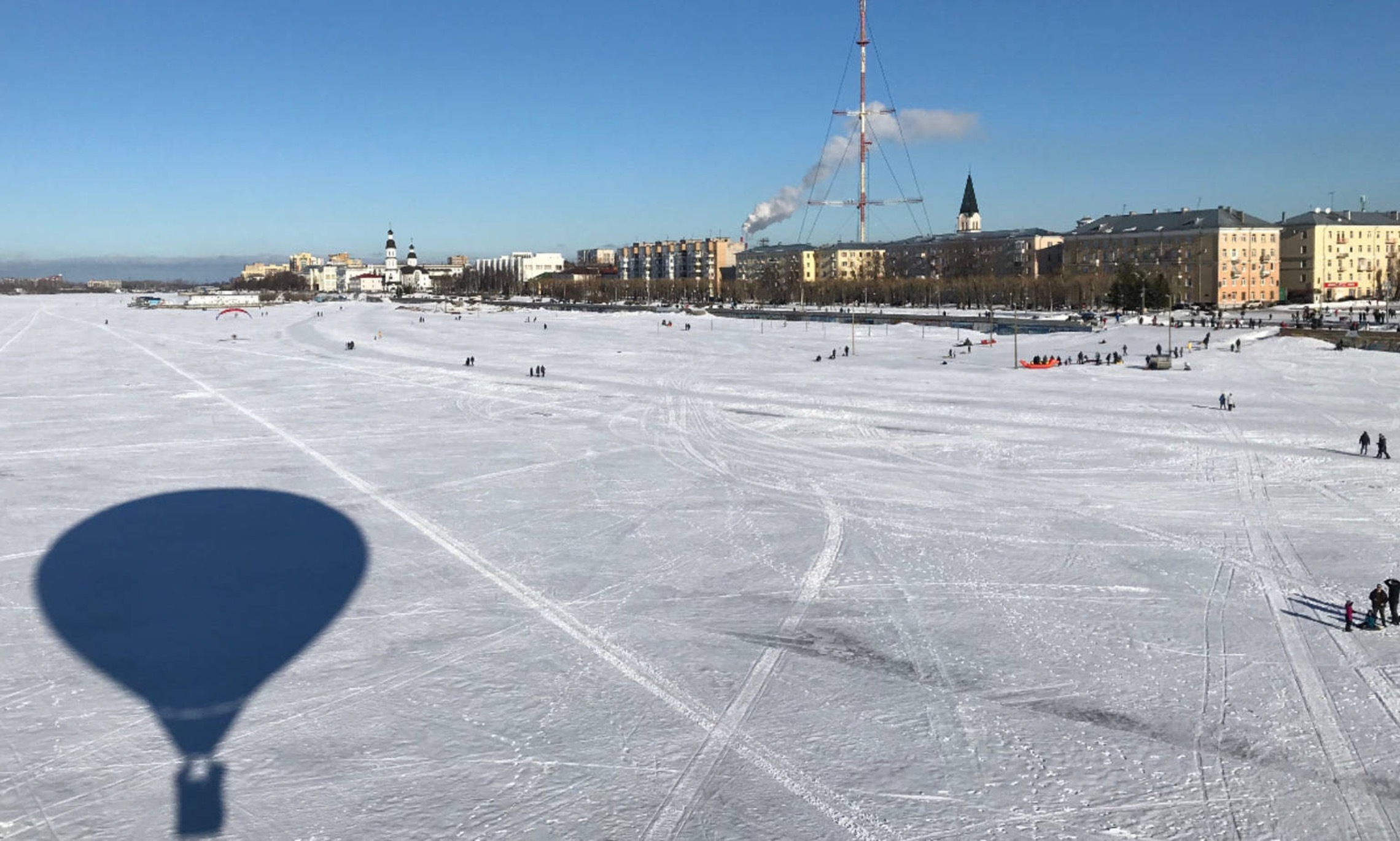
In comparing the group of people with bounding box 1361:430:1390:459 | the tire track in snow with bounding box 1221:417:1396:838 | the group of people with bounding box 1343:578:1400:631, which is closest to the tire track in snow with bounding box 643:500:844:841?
the tire track in snow with bounding box 1221:417:1396:838

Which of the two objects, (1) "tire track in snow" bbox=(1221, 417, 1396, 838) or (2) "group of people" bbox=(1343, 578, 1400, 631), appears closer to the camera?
(1) "tire track in snow" bbox=(1221, 417, 1396, 838)

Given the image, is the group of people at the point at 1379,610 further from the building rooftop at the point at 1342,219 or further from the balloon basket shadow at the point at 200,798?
the building rooftop at the point at 1342,219

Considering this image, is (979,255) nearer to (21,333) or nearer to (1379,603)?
(21,333)

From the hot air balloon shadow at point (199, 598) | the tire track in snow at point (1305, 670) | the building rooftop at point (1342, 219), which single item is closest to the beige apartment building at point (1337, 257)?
the building rooftop at point (1342, 219)

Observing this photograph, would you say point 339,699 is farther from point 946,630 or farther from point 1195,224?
point 1195,224

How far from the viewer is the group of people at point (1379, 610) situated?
438 inches

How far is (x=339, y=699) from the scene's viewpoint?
380 inches

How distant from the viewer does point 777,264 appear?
5281 inches

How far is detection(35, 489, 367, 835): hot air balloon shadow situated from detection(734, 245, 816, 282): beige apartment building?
109840 mm

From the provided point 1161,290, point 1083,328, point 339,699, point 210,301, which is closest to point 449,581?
point 339,699

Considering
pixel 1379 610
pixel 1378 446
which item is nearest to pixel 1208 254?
pixel 1378 446

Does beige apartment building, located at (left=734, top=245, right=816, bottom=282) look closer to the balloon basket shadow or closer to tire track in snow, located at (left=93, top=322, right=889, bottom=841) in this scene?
tire track in snow, located at (left=93, top=322, right=889, bottom=841)

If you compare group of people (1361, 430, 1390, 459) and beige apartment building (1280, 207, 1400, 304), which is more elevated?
beige apartment building (1280, 207, 1400, 304)

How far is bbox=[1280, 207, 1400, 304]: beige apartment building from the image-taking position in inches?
3526
